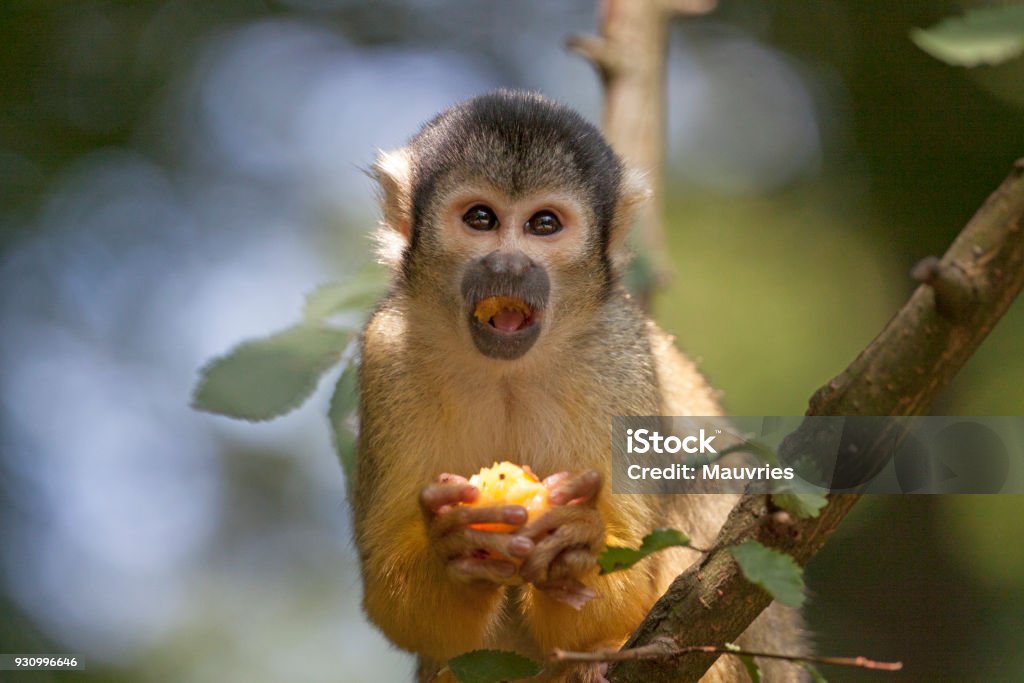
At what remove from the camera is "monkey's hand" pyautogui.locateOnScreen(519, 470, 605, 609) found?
9.73ft

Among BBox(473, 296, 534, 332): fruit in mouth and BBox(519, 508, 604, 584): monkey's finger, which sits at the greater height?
BBox(473, 296, 534, 332): fruit in mouth

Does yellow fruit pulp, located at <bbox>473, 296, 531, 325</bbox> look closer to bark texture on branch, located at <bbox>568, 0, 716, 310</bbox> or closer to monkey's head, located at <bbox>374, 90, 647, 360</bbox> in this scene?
monkey's head, located at <bbox>374, 90, 647, 360</bbox>

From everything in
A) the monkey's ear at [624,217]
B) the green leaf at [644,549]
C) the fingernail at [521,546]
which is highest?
the monkey's ear at [624,217]

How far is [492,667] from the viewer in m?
2.63

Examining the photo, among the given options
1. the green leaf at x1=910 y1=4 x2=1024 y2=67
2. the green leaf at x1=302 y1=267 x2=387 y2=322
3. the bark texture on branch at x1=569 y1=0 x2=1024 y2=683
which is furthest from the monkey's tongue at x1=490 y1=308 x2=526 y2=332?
the green leaf at x1=910 y1=4 x2=1024 y2=67

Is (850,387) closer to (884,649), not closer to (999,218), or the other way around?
(999,218)

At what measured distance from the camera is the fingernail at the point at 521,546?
292 centimetres

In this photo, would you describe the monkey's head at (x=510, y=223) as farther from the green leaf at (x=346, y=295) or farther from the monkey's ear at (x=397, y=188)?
the green leaf at (x=346, y=295)

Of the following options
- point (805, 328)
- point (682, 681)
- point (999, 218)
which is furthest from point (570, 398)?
point (805, 328)

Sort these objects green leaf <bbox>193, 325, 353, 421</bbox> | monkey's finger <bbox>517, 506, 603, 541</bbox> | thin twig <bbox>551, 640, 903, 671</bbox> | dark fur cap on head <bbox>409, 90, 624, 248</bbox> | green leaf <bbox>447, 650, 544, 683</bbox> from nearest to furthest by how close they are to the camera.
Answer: thin twig <bbox>551, 640, 903, 671</bbox> < green leaf <bbox>447, 650, 544, 683</bbox> < monkey's finger <bbox>517, 506, 603, 541</bbox> < green leaf <bbox>193, 325, 353, 421</bbox> < dark fur cap on head <bbox>409, 90, 624, 248</bbox>

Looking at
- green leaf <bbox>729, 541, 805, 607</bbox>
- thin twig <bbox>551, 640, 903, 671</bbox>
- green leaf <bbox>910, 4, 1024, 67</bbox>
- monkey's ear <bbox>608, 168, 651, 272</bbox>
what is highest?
monkey's ear <bbox>608, 168, 651, 272</bbox>

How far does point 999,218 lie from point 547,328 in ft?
6.19

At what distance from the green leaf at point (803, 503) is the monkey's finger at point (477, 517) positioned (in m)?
0.85

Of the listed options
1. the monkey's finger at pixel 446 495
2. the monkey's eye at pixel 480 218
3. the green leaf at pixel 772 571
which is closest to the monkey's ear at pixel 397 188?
the monkey's eye at pixel 480 218
